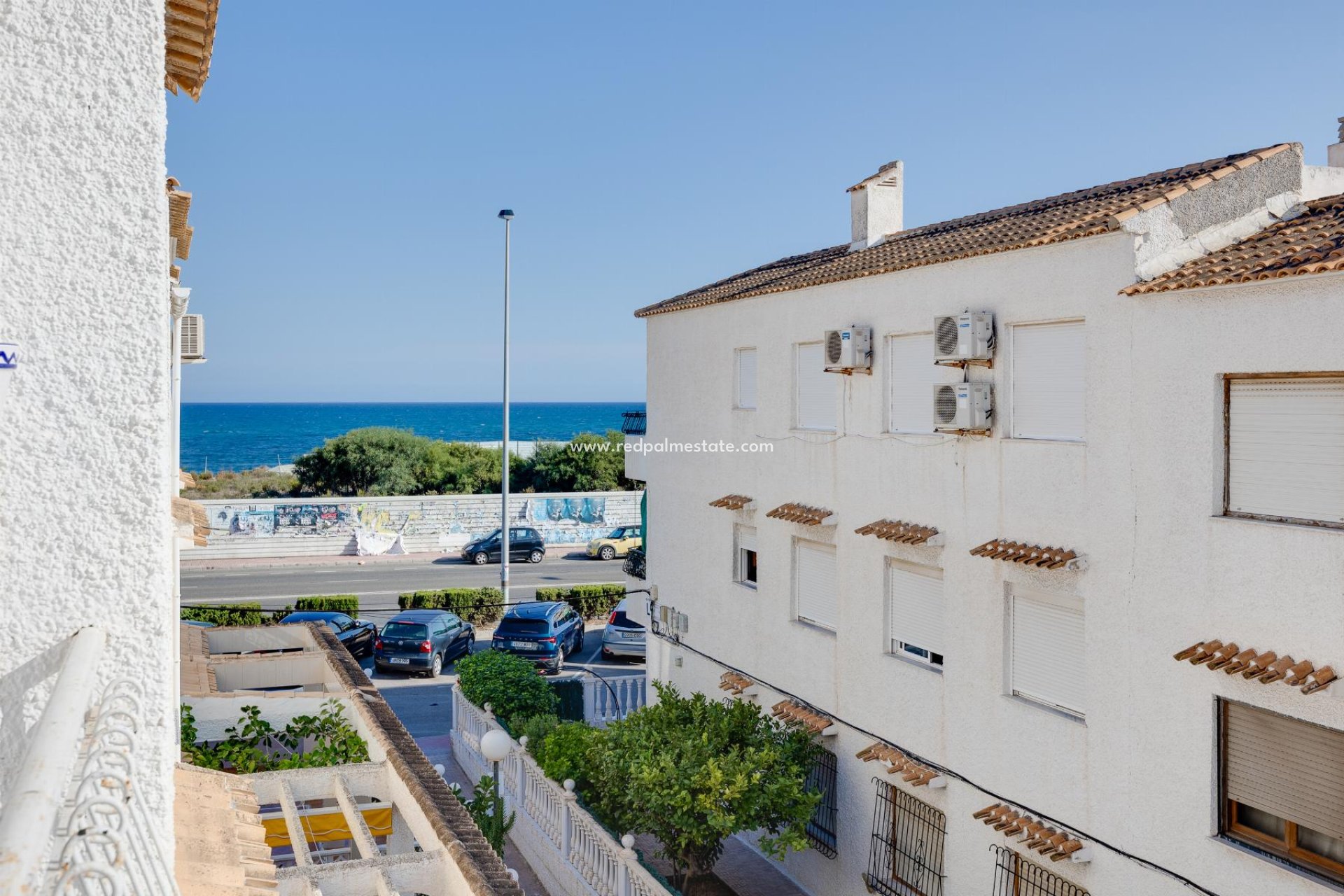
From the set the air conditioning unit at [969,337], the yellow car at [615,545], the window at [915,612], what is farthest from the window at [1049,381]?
the yellow car at [615,545]

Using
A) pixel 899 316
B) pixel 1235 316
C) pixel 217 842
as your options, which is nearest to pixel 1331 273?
pixel 1235 316

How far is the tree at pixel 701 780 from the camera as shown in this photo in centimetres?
1215

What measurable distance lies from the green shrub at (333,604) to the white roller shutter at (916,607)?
61.8 feet

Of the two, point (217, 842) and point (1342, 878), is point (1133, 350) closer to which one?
point (1342, 878)

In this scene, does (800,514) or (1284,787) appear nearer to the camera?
(1284,787)

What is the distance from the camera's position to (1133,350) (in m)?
9.23

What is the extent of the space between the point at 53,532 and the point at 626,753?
10.7m

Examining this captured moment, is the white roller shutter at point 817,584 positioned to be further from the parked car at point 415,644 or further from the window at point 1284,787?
the parked car at point 415,644

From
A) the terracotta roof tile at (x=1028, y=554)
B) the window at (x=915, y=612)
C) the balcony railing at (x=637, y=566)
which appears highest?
the terracotta roof tile at (x=1028, y=554)

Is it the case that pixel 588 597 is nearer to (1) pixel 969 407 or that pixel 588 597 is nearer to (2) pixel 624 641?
(2) pixel 624 641

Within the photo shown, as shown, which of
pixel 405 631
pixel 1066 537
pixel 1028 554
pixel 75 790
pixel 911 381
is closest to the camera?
pixel 75 790

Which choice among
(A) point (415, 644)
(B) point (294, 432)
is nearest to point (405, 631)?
(A) point (415, 644)

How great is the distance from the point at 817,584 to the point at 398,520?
3050 centimetres

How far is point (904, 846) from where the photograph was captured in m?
12.2
